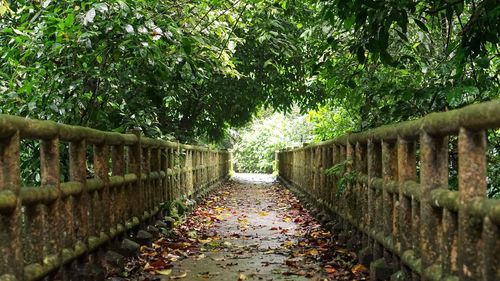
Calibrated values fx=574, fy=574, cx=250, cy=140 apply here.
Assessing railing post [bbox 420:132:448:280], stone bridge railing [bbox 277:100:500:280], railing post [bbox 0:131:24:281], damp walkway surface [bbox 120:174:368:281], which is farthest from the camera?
damp walkway surface [bbox 120:174:368:281]

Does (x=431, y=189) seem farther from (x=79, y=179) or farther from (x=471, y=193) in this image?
(x=79, y=179)

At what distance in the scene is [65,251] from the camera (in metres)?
3.72

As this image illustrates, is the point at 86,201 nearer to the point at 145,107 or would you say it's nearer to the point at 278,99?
the point at 145,107

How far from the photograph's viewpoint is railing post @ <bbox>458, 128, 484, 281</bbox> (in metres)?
2.52

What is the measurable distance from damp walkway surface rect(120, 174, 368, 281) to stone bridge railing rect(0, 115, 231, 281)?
444mm

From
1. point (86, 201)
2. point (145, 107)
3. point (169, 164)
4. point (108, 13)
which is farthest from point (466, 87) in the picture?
point (145, 107)

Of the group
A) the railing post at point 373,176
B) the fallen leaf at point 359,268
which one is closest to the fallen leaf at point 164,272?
the fallen leaf at point 359,268

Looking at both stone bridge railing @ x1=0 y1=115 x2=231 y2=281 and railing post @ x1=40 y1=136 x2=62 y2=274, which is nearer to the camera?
stone bridge railing @ x1=0 y1=115 x2=231 y2=281

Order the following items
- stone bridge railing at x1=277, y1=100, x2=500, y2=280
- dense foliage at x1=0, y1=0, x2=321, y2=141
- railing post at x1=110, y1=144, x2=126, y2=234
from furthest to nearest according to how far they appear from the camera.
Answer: dense foliage at x1=0, y1=0, x2=321, y2=141, railing post at x1=110, y1=144, x2=126, y2=234, stone bridge railing at x1=277, y1=100, x2=500, y2=280

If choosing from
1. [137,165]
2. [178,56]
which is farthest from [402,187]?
[178,56]

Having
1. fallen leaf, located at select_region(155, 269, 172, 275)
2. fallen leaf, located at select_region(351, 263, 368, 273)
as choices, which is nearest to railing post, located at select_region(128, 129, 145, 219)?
fallen leaf, located at select_region(155, 269, 172, 275)

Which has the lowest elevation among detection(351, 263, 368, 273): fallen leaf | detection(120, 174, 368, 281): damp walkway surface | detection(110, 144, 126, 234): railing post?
detection(120, 174, 368, 281): damp walkway surface

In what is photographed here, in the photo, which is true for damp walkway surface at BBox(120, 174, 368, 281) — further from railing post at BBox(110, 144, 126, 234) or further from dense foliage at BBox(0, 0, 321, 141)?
dense foliage at BBox(0, 0, 321, 141)

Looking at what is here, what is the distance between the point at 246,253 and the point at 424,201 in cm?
316
